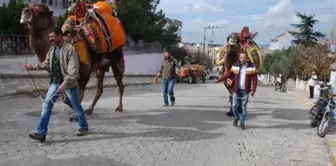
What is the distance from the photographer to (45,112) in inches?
246

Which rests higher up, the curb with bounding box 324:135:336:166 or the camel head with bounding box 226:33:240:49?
the camel head with bounding box 226:33:240:49

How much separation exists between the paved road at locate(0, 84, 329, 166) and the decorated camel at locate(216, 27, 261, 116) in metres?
1.41

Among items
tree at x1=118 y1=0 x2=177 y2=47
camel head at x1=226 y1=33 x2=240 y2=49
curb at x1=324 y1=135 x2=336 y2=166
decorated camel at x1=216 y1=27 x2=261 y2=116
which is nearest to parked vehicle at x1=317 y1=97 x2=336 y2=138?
curb at x1=324 y1=135 x2=336 y2=166

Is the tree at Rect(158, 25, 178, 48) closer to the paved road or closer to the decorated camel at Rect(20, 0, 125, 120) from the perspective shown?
the paved road

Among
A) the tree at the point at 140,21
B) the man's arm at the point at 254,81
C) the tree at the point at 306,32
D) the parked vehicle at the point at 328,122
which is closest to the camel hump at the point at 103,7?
the man's arm at the point at 254,81

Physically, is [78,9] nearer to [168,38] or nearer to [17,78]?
[17,78]

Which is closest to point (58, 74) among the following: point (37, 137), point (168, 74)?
point (37, 137)

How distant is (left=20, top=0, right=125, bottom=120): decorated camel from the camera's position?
7.38 metres

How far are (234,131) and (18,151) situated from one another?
4.49 m

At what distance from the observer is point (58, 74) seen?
21.2ft

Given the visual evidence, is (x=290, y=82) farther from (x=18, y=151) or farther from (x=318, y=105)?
(x=18, y=151)

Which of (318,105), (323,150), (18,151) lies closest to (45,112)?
(18,151)

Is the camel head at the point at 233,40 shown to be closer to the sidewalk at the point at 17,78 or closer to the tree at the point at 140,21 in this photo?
the sidewalk at the point at 17,78

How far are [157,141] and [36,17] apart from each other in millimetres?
3253
